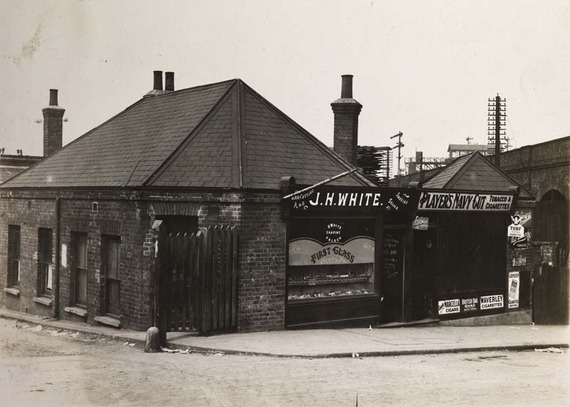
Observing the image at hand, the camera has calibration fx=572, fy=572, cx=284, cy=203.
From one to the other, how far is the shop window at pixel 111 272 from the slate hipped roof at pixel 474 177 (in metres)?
9.38

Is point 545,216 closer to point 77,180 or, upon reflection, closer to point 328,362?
point 328,362

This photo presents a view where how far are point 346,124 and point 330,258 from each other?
16.7 feet

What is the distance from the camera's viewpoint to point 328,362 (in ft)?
31.6

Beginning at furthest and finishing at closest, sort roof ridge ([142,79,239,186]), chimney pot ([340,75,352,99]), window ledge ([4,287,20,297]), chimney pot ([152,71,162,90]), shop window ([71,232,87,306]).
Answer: chimney pot ([152,71,162,90])
chimney pot ([340,75,352,99])
window ledge ([4,287,20,297])
shop window ([71,232,87,306])
roof ridge ([142,79,239,186])

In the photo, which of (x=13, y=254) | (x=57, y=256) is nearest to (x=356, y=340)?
(x=57, y=256)

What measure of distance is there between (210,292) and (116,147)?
587 cm

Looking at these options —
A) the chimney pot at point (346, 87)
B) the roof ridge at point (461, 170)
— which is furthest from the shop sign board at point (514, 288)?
the chimney pot at point (346, 87)

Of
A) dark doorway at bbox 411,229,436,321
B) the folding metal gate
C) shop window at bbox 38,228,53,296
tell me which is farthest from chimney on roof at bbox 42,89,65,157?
dark doorway at bbox 411,229,436,321

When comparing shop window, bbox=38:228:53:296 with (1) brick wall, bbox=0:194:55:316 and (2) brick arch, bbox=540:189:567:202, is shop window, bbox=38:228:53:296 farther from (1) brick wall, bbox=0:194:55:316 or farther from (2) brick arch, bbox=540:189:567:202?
(2) brick arch, bbox=540:189:567:202

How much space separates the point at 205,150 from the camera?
12.6 metres

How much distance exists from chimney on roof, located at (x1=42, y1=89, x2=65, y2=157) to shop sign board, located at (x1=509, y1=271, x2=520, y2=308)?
1574 centimetres

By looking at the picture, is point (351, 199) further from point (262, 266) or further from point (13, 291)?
point (13, 291)

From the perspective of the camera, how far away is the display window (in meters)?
12.4

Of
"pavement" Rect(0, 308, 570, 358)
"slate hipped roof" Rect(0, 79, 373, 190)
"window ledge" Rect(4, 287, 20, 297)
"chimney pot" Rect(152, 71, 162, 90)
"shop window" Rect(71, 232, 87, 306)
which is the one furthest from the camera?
"chimney pot" Rect(152, 71, 162, 90)
